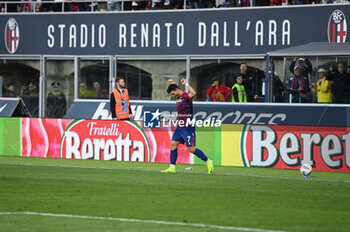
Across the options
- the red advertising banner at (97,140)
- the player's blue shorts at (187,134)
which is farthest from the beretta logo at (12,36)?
the player's blue shorts at (187,134)

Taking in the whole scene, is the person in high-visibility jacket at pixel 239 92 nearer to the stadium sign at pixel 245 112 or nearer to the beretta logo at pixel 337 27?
the stadium sign at pixel 245 112

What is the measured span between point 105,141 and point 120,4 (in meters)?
9.67

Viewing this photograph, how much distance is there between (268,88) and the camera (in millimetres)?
23094

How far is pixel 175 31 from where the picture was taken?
1099 inches

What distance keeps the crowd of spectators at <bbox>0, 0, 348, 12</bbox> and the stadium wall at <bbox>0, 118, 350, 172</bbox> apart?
25.1ft

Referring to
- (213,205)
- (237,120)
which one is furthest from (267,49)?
(213,205)

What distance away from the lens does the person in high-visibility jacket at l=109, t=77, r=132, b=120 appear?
20.8 metres

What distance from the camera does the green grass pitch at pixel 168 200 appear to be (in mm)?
9516

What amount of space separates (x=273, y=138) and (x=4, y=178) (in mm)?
7624

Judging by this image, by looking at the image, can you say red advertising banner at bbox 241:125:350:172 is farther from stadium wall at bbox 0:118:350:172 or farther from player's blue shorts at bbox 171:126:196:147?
player's blue shorts at bbox 171:126:196:147

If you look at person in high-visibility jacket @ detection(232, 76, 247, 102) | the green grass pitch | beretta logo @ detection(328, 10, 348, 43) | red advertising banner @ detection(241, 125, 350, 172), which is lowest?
the green grass pitch

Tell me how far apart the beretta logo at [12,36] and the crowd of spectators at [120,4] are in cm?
69

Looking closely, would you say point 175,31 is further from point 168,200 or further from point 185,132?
point 168,200

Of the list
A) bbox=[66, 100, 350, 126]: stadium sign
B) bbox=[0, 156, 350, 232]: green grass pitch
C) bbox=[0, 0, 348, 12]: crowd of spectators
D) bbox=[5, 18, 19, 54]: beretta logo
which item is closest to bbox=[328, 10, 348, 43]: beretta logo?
bbox=[0, 0, 348, 12]: crowd of spectators
